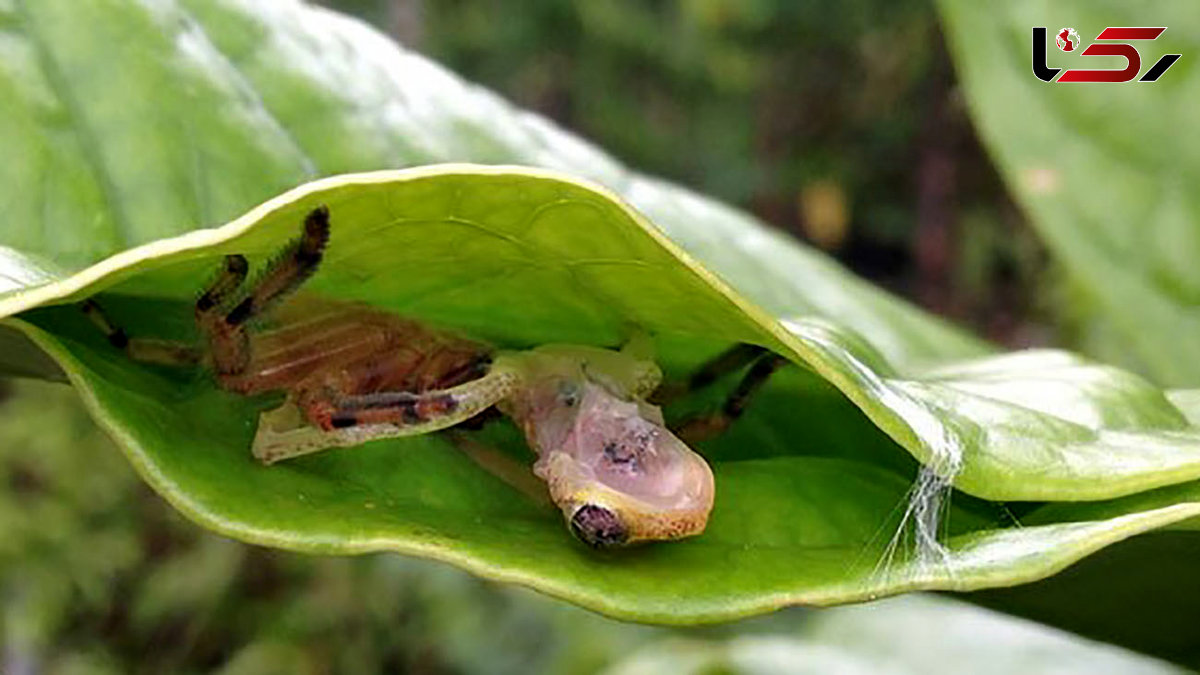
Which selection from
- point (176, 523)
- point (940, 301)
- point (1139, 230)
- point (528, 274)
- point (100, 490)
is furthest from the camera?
point (940, 301)

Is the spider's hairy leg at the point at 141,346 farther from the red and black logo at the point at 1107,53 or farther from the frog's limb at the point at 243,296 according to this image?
the red and black logo at the point at 1107,53

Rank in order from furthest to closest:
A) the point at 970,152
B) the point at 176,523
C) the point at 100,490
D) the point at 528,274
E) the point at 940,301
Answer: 1. the point at 970,152
2. the point at 940,301
3. the point at 176,523
4. the point at 100,490
5. the point at 528,274

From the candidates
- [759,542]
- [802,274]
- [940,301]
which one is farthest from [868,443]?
[940,301]

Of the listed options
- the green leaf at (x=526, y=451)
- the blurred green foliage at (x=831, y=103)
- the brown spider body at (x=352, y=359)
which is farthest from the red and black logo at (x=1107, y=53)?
the blurred green foliage at (x=831, y=103)

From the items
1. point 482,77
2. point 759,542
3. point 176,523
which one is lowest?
point 176,523

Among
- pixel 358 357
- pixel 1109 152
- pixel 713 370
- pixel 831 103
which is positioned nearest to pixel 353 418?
pixel 358 357

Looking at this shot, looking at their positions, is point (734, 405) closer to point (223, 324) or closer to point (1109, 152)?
point (223, 324)

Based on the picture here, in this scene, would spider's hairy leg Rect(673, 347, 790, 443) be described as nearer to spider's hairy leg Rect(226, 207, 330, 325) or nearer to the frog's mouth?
the frog's mouth

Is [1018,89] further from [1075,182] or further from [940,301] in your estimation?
[940,301]
